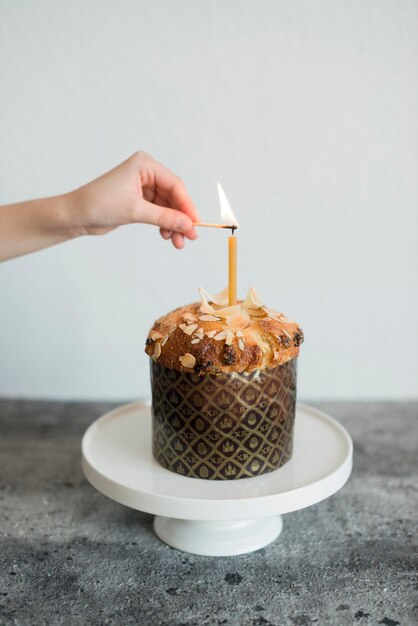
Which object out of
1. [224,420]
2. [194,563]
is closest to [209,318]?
[224,420]

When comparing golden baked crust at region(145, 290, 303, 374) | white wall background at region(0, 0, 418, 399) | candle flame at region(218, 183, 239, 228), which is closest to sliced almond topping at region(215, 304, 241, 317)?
golden baked crust at region(145, 290, 303, 374)

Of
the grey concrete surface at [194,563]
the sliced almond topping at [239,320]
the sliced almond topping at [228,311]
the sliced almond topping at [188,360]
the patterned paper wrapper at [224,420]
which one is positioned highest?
the sliced almond topping at [228,311]

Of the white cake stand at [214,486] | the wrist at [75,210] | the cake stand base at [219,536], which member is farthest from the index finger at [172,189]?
the cake stand base at [219,536]

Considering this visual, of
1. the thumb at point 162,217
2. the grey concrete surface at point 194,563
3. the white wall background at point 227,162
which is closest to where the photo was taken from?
the grey concrete surface at point 194,563

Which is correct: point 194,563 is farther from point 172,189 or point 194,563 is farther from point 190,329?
point 172,189

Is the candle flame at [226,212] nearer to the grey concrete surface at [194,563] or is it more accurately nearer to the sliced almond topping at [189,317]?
the sliced almond topping at [189,317]

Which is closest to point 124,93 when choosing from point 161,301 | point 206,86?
point 206,86
